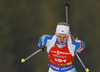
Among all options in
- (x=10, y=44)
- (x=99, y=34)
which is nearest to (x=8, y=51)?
(x=10, y=44)

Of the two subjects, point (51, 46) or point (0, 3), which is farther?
point (0, 3)

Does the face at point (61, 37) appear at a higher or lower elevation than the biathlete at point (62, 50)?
higher

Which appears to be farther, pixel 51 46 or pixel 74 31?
pixel 74 31

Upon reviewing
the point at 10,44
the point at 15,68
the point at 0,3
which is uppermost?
the point at 0,3

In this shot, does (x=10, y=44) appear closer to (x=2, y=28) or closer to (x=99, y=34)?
(x=2, y=28)

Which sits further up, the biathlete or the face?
the face

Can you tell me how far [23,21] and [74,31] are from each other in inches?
21.5

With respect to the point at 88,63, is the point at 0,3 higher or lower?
higher

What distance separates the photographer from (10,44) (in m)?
1.83

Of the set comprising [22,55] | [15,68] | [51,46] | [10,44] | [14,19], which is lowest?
[15,68]

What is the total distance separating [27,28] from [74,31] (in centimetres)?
49

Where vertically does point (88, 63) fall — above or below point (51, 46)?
below

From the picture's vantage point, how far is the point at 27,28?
6.06 feet

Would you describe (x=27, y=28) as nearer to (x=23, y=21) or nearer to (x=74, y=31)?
(x=23, y=21)
